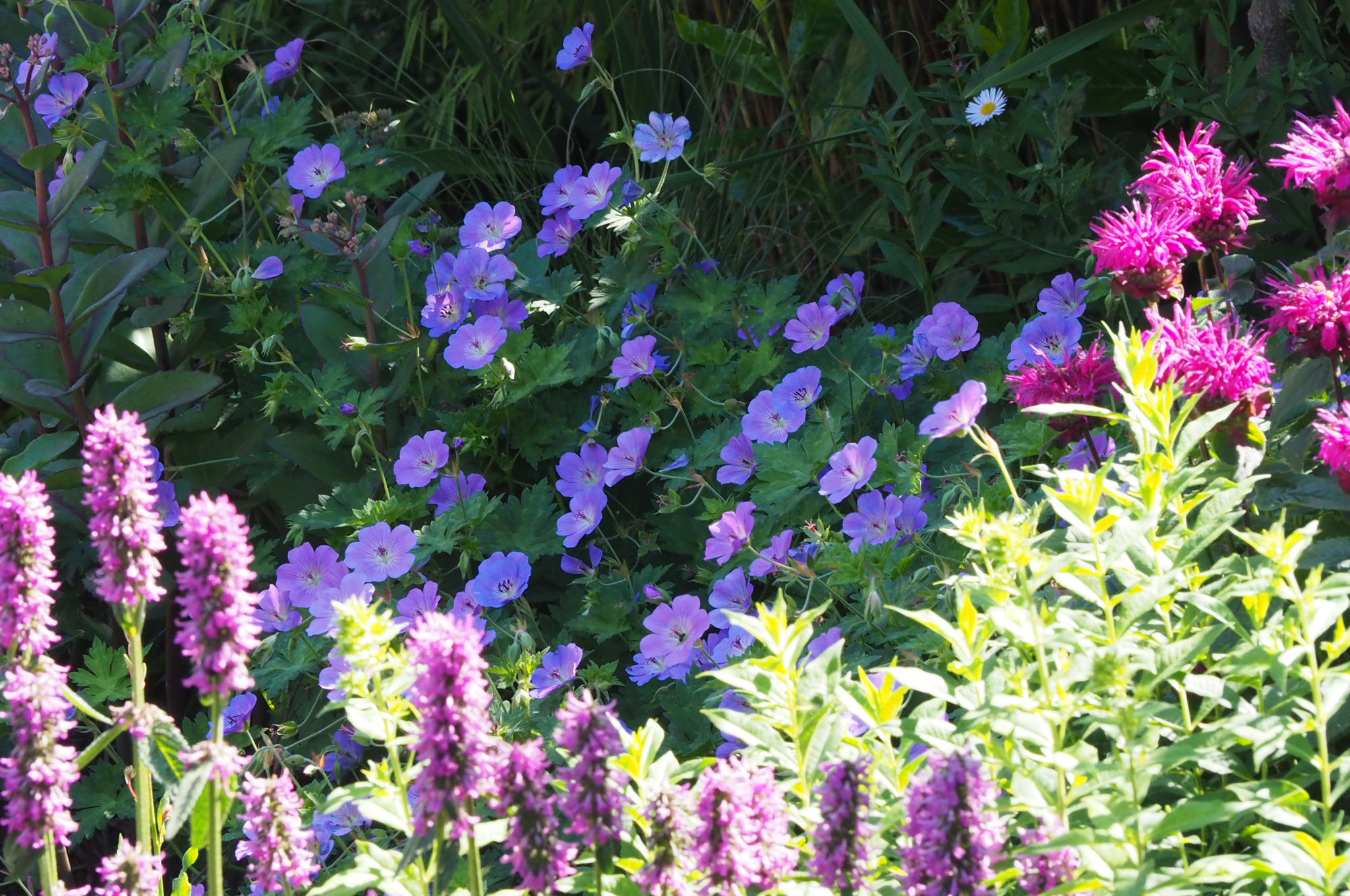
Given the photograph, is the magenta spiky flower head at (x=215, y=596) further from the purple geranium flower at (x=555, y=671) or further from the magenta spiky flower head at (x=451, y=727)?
the purple geranium flower at (x=555, y=671)

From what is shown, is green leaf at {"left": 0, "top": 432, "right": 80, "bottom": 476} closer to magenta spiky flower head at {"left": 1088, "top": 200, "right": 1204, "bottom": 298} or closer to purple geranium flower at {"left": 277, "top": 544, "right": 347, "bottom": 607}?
purple geranium flower at {"left": 277, "top": 544, "right": 347, "bottom": 607}

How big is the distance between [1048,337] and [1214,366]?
671 millimetres

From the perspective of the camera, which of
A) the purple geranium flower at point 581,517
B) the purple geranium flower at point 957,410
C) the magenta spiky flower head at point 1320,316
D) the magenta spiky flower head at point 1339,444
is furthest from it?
the purple geranium flower at point 581,517

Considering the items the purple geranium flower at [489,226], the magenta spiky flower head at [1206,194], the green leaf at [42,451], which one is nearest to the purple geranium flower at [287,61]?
the purple geranium flower at [489,226]

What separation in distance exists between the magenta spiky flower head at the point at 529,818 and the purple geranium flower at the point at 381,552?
1.01 metres

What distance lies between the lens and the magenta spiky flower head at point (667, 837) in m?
0.83

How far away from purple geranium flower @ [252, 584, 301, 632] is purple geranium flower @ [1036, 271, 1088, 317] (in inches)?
43.3

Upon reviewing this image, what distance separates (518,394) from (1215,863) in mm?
1299

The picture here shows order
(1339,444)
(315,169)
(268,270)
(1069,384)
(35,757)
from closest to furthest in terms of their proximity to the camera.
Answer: (35,757) → (1339,444) → (1069,384) → (268,270) → (315,169)

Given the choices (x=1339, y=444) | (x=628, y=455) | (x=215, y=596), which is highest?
(x=628, y=455)

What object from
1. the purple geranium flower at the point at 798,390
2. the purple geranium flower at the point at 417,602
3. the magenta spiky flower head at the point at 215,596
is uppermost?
the purple geranium flower at the point at 798,390

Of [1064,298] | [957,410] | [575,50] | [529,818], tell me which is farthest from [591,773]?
[575,50]

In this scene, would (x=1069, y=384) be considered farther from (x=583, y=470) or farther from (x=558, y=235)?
(x=558, y=235)

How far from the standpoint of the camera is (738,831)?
0.83 metres
